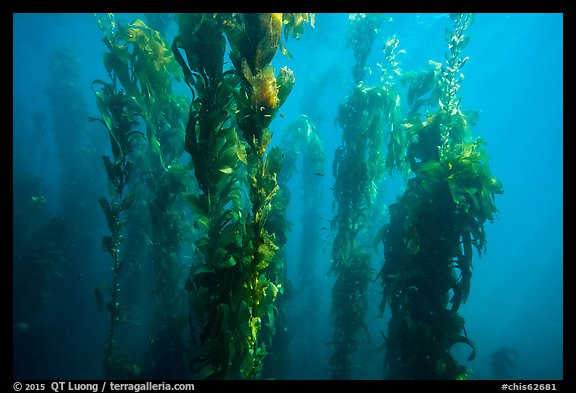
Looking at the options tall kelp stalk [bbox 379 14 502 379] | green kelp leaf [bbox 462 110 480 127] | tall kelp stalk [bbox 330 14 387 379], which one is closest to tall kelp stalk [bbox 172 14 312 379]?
tall kelp stalk [bbox 379 14 502 379]

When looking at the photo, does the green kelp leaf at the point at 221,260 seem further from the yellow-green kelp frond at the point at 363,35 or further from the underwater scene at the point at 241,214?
the yellow-green kelp frond at the point at 363,35

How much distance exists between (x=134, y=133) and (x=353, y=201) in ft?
15.2

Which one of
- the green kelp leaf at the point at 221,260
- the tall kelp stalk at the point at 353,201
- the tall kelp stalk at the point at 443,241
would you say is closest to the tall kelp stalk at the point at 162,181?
the green kelp leaf at the point at 221,260

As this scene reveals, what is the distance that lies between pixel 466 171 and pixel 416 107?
7.53ft

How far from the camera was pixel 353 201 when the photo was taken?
700 centimetres

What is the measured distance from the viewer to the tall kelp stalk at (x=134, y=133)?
433 centimetres

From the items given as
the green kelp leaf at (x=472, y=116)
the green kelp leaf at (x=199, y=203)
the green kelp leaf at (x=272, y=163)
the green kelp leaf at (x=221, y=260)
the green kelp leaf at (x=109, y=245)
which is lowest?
the green kelp leaf at (x=221, y=260)

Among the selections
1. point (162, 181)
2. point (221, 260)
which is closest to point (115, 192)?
point (162, 181)

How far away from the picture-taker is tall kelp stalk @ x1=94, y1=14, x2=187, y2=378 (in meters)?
4.33

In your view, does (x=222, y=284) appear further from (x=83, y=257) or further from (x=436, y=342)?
(x=83, y=257)

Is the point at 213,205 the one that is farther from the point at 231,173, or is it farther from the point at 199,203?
the point at 231,173

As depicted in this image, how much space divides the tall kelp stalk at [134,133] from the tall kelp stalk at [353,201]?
3.58m

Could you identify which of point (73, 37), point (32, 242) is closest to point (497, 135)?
point (73, 37)

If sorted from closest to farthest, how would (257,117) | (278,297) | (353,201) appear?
(257,117) < (278,297) < (353,201)
